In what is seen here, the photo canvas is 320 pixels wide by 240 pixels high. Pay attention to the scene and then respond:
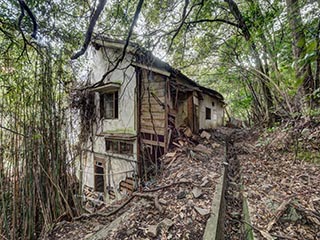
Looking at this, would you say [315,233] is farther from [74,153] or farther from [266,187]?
[74,153]

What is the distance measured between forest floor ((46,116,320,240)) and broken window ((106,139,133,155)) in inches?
103

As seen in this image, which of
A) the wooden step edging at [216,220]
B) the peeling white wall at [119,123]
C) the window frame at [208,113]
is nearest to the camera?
the wooden step edging at [216,220]

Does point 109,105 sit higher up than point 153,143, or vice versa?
point 109,105

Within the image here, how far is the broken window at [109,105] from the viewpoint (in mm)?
6816

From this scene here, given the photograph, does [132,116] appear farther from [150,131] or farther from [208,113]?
[208,113]

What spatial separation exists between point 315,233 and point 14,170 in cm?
322

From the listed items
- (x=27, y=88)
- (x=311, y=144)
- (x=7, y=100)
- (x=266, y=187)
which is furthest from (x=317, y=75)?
(x=7, y=100)

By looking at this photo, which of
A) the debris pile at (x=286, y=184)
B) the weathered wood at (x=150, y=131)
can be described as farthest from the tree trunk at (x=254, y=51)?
the weathered wood at (x=150, y=131)

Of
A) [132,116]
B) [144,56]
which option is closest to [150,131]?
[132,116]

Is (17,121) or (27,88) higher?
(27,88)

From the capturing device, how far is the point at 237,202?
2.61 meters

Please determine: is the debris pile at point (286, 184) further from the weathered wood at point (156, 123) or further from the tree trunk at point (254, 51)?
the weathered wood at point (156, 123)

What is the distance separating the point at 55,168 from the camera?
2262 mm

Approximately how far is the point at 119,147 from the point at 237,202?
188 inches
